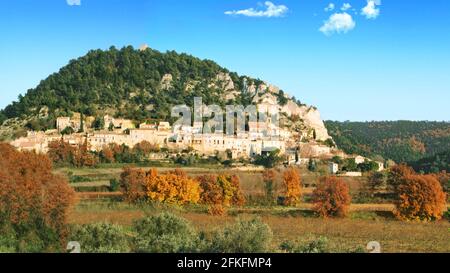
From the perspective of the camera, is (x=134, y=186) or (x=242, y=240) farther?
(x=134, y=186)

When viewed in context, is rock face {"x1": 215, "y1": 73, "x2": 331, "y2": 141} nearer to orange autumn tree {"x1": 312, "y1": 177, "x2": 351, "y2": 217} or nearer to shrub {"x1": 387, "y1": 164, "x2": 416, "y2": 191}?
shrub {"x1": 387, "y1": 164, "x2": 416, "y2": 191}

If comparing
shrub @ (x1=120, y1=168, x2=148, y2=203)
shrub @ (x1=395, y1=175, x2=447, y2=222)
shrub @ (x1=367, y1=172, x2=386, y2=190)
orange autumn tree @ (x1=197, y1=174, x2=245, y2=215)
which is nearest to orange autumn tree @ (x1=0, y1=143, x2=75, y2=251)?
shrub @ (x1=120, y1=168, x2=148, y2=203)

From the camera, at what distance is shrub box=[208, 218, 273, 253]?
8591 millimetres

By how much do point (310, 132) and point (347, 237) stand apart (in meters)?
41.7

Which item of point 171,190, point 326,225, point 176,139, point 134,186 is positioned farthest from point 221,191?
point 176,139

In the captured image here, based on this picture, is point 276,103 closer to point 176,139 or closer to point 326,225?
point 176,139

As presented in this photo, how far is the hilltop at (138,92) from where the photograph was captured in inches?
1964

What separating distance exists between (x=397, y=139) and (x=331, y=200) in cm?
4409

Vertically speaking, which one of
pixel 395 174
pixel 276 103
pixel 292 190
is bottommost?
pixel 292 190

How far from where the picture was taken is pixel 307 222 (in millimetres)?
20672

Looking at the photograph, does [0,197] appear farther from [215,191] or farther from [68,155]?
[68,155]

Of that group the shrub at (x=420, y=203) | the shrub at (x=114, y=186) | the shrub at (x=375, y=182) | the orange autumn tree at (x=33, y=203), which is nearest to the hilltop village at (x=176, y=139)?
the shrub at (x=375, y=182)

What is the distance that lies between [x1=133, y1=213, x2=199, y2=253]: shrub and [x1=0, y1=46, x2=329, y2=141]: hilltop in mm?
33257

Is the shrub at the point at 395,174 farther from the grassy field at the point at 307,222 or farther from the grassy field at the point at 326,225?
the grassy field at the point at 326,225
